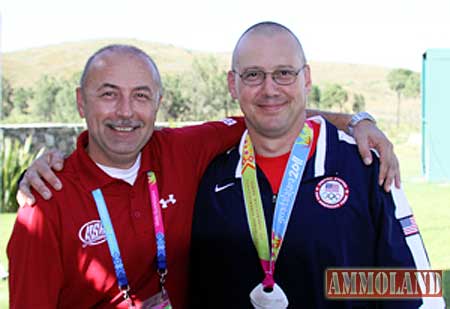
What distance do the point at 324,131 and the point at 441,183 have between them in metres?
13.2

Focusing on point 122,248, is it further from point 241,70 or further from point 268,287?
point 241,70

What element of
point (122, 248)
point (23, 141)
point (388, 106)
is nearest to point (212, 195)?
point (122, 248)

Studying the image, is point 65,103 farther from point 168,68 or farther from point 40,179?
point 40,179

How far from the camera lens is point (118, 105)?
2729 millimetres

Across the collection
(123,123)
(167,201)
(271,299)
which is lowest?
(271,299)

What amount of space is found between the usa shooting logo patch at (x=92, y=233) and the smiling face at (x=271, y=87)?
88 cm

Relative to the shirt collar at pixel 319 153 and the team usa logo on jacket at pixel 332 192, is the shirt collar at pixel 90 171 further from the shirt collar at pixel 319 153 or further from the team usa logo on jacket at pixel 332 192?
the team usa logo on jacket at pixel 332 192

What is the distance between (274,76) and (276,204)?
61cm

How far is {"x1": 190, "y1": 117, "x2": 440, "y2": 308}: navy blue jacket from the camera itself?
2.52 meters

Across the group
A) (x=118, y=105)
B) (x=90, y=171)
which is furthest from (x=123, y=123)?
(x=90, y=171)

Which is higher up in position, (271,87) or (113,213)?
(271,87)

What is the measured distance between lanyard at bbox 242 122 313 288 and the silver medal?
3 cm

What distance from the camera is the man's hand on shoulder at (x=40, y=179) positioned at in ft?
8.28

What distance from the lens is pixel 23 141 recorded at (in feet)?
45.9
